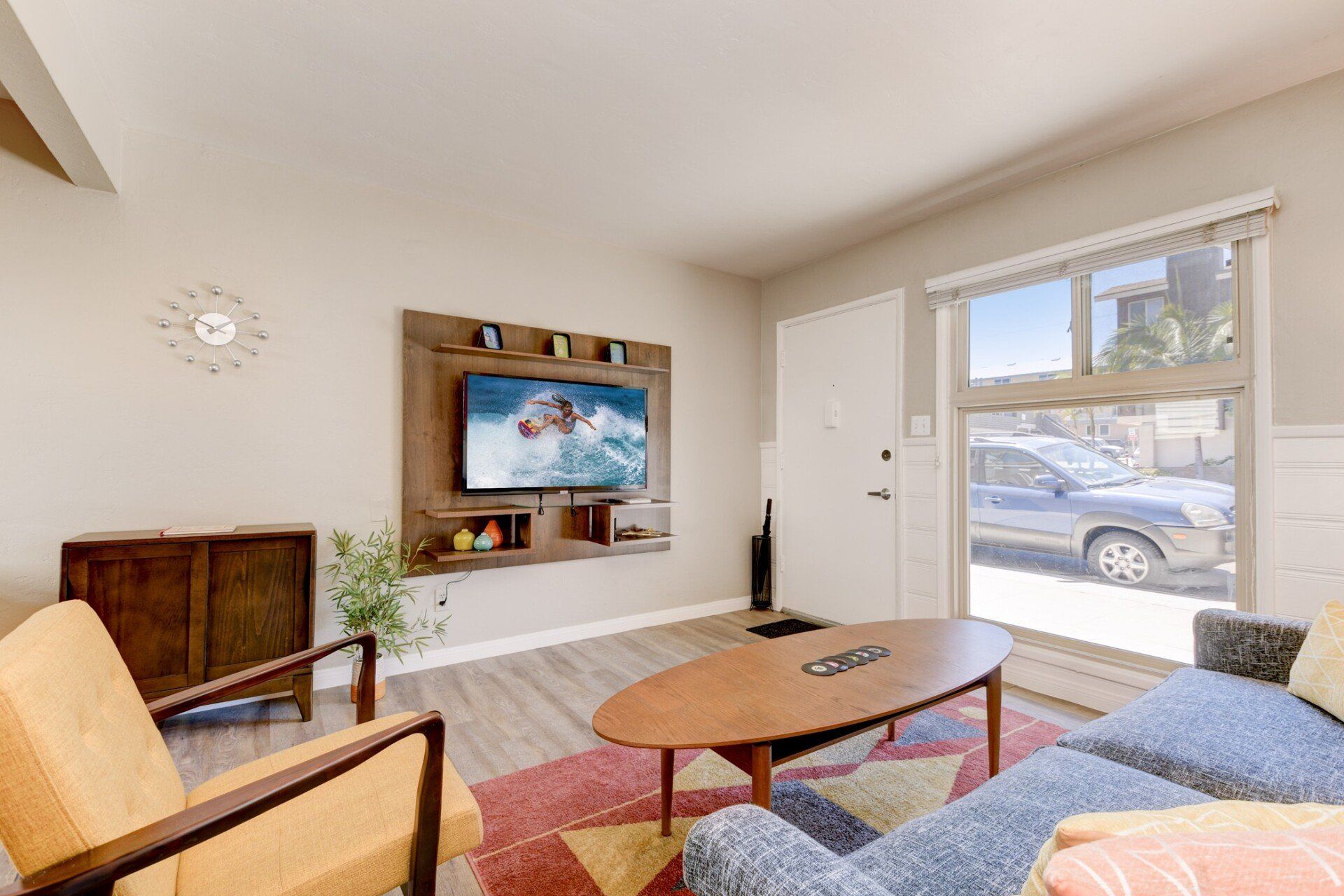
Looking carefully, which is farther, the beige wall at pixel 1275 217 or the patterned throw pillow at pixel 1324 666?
the beige wall at pixel 1275 217

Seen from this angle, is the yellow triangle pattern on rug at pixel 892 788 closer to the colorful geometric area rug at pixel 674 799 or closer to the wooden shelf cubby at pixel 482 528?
the colorful geometric area rug at pixel 674 799

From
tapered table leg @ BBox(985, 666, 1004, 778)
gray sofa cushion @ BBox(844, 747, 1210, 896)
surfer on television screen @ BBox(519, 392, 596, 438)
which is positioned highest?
surfer on television screen @ BBox(519, 392, 596, 438)

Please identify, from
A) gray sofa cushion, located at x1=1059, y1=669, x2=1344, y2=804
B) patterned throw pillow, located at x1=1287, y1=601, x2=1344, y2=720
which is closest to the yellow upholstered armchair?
gray sofa cushion, located at x1=1059, y1=669, x2=1344, y2=804

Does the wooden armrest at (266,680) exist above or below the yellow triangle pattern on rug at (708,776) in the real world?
above

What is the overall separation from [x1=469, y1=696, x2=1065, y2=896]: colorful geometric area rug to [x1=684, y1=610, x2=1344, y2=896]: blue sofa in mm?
650

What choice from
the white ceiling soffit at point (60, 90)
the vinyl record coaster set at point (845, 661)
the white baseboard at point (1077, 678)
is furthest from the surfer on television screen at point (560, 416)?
the white baseboard at point (1077, 678)

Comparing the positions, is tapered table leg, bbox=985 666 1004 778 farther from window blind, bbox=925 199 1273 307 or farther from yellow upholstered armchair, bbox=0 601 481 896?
window blind, bbox=925 199 1273 307

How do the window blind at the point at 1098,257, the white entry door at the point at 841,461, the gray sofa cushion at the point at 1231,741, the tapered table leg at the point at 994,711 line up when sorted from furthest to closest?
the white entry door at the point at 841,461, the window blind at the point at 1098,257, the tapered table leg at the point at 994,711, the gray sofa cushion at the point at 1231,741

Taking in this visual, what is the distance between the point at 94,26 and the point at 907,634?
3570 mm

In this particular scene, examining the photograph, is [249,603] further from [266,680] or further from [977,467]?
[977,467]

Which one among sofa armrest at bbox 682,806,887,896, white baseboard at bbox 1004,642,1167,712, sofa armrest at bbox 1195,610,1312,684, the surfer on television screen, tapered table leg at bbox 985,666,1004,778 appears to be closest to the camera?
sofa armrest at bbox 682,806,887,896

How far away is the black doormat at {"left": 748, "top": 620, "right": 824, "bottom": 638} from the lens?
3.92 m

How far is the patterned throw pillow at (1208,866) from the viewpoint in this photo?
1.67ft

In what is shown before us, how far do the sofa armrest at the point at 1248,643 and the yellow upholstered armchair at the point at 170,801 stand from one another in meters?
2.32
